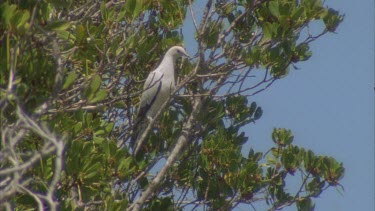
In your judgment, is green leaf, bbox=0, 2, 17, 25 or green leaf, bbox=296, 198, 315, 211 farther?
green leaf, bbox=296, 198, 315, 211

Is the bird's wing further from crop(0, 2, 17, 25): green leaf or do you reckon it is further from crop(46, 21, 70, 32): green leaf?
crop(0, 2, 17, 25): green leaf

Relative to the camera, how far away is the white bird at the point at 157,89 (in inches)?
309

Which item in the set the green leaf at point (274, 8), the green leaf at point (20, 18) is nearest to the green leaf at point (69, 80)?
the green leaf at point (20, 18)

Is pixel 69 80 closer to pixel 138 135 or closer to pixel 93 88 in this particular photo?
pixel 93 88

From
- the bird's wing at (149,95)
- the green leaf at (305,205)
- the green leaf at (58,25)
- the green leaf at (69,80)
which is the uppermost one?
the bird's wing at (149,95)

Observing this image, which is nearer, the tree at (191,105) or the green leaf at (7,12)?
the green leaf at (7,12)

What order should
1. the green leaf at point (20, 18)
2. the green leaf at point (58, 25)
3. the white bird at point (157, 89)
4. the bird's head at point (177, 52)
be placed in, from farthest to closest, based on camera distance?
the bird's head at point (177, 52)
the white bird at point (157, 89)
the green leaf at point (58, 25)
the green leaf at point (20, 18)

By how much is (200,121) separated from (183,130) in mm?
334

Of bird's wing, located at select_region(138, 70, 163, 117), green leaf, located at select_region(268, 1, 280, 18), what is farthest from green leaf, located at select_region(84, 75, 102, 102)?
green leaf, located at select_region(268, 1, 280, 18)

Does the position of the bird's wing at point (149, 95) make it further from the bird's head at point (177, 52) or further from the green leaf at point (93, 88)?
the green leaf at point (93, 88)

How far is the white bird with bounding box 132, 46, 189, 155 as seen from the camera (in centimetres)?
786

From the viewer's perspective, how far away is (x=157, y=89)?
27.8 feet

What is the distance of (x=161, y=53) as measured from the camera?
8359 mm

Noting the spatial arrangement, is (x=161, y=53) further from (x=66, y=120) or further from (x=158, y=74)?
(x=66, y=120)
